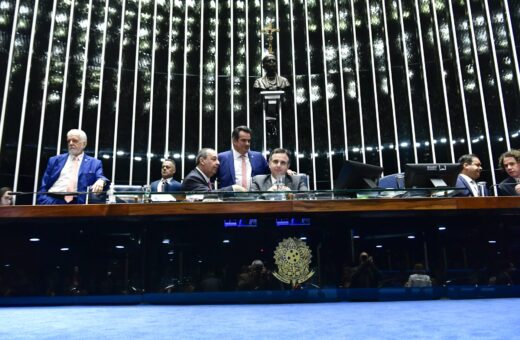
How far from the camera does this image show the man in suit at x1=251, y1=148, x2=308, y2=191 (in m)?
A: 3.23

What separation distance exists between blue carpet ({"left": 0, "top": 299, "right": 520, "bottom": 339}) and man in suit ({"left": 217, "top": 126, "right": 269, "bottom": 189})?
144cm

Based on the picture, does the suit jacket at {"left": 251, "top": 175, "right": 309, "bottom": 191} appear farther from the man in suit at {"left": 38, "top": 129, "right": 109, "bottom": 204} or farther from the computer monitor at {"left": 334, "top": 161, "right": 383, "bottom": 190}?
the man in suit at {"left": 38, "top": 129, "right": 109, "bottom": 204}

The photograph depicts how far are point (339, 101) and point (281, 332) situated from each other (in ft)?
20.3

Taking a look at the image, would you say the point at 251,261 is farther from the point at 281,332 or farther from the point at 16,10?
the point at 16,10

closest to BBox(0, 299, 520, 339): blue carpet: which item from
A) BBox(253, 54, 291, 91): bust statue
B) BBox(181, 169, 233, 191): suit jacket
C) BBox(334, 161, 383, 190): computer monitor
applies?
BBox(334, 161, 383, 190): computer monitor

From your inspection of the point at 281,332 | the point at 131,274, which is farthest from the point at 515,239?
the point at 131,274

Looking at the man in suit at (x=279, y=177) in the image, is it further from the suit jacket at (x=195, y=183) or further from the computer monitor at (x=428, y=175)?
the computer monitor at (x=428, y=175)

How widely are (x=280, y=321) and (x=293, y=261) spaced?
79cm

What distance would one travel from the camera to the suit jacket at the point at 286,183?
128 inches

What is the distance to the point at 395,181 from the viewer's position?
3.42m

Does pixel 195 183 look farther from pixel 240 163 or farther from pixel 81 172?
pixel 81 172

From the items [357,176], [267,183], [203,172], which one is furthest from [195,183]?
[357,176]

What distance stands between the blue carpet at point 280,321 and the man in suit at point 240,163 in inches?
56.8

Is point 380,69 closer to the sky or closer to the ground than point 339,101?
closer to the sky
